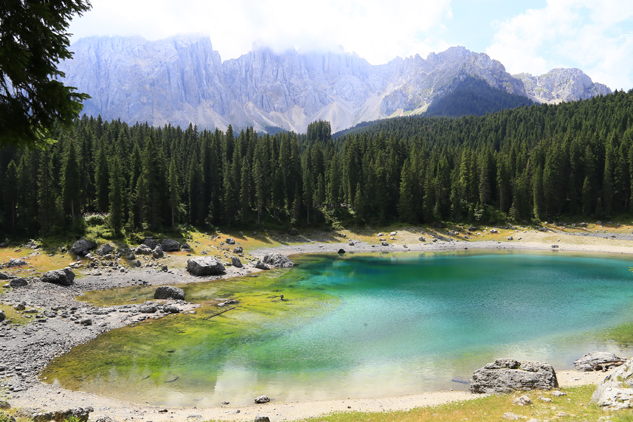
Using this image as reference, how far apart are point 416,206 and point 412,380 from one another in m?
83.5

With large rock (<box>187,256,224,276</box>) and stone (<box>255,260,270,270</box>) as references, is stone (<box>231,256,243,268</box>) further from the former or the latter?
large rock (<box>187,256,224,276</box>)

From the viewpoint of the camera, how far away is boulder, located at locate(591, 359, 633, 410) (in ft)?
39.2

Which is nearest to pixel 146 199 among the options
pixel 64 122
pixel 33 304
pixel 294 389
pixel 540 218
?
pixel 33 304

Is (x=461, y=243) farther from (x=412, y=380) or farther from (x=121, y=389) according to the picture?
(x=121, y=389)

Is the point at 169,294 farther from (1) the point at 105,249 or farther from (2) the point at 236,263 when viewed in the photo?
(1) the point at 105,249

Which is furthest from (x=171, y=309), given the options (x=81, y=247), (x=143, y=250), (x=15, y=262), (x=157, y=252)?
(x=81, y=247)

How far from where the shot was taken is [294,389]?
18.7 m

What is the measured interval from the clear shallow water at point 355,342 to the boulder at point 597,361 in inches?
35.2

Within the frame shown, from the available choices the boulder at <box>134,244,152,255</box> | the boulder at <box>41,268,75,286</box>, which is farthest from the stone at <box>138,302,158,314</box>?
the boulder at <box>134,244,152,255</box>

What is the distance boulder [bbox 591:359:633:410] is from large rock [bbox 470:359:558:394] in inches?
118

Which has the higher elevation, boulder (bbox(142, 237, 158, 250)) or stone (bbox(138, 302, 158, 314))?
boulder (bbox(142, 237, 158, 250))

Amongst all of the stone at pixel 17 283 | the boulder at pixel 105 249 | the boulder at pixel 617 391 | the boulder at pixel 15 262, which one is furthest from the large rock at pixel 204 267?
the boulder at pixel 617 391

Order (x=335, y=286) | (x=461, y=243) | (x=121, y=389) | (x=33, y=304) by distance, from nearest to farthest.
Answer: (x=121, y=389) < (x=33, y=304) < (x=335, y=286) < (x=461, y=243)

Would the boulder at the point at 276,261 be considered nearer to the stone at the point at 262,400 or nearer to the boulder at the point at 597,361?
the stone at the point at 262,400
